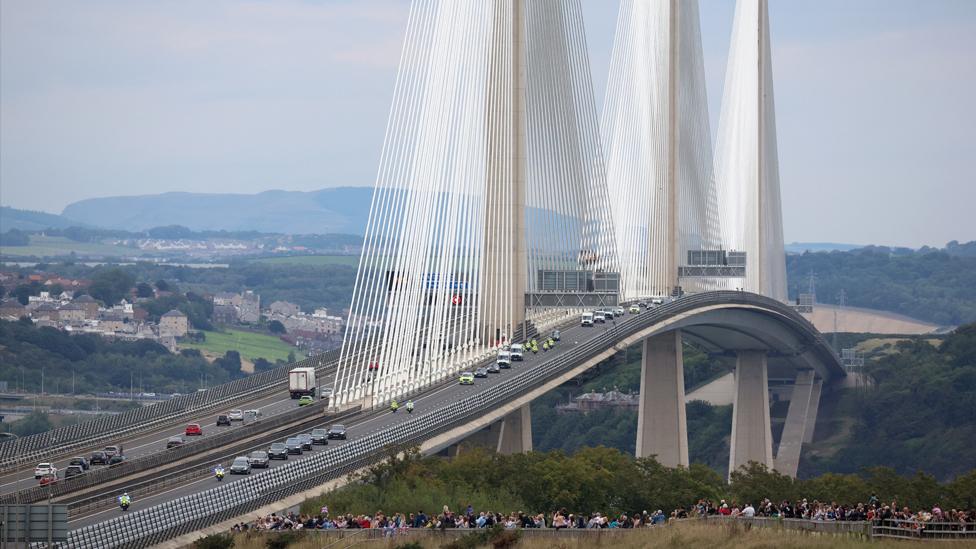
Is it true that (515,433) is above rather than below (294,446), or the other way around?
below

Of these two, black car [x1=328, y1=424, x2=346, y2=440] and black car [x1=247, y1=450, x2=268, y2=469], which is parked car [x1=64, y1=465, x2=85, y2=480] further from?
black car [x1=328, y1=424, x2=346, y2=440]

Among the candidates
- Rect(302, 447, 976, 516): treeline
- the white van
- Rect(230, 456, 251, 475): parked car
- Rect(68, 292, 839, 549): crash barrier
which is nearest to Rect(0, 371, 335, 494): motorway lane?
Rect(230, 456, 251, 475): parked car

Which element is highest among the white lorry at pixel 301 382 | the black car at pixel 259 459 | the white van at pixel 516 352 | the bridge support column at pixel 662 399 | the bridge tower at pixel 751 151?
the bridge tower at pixel 751 151

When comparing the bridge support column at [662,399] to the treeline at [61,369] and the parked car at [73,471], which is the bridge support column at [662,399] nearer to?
the parked car at [73,471]

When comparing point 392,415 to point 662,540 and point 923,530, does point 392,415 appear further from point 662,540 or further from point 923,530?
point 923,530

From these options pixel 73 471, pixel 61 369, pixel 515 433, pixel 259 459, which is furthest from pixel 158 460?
pixel 61 369

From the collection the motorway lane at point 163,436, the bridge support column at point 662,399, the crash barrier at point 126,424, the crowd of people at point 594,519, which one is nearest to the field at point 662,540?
the crowd of people at point 594,519
